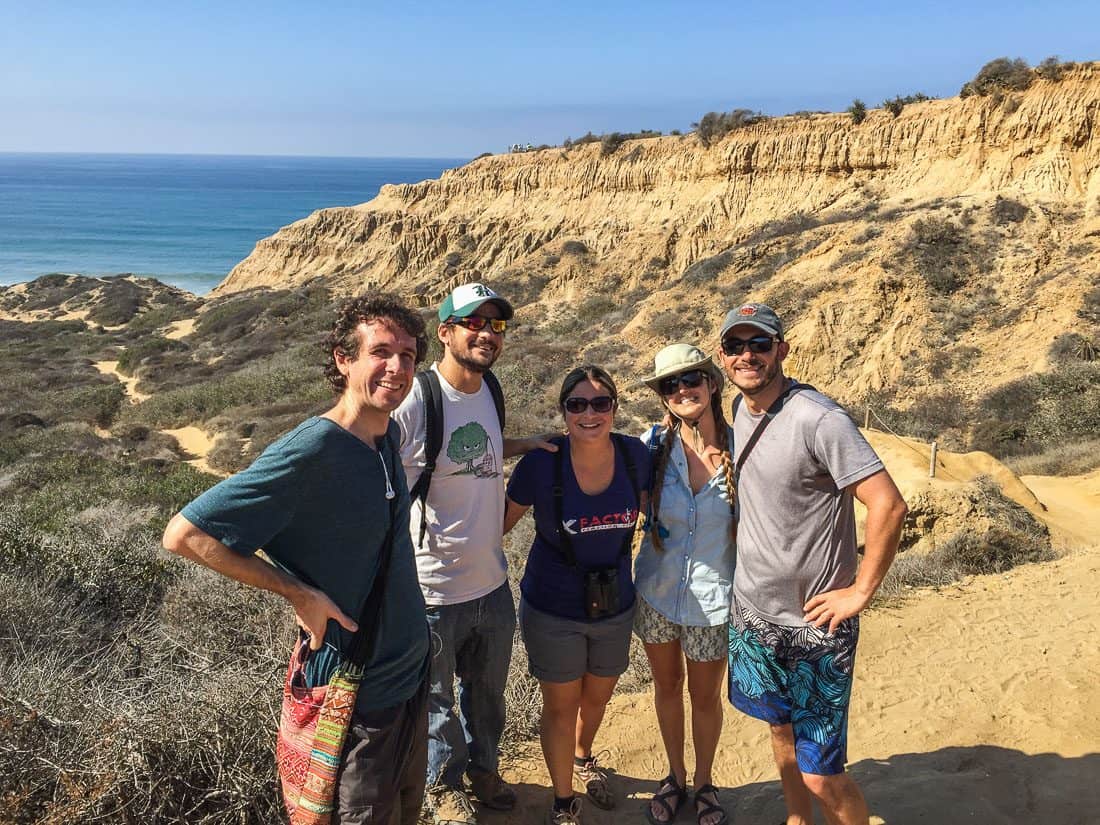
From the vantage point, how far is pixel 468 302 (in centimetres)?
272

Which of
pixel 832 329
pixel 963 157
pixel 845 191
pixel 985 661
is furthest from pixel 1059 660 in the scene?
pixel 845 191

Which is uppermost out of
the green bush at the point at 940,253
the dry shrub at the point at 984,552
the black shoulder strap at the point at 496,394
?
the green bush at the point at 940,253

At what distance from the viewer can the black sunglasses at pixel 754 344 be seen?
2.62 meters

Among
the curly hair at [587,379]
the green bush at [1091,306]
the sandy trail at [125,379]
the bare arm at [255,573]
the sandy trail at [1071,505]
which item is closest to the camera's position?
the bare arm at [255,573]

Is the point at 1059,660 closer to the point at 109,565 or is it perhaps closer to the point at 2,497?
the point at 109,565

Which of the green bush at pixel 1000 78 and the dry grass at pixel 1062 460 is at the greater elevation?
the green bush at pixel 1000 78

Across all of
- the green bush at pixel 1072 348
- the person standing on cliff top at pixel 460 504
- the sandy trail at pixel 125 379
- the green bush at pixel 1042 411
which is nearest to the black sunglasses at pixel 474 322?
the person standing on cliff top at pixel 460 504

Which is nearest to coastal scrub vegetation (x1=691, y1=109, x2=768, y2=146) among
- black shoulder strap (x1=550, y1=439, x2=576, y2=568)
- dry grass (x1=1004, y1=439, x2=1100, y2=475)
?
dry grass (x1=1004, y1=439, x2=1100, y2=475)

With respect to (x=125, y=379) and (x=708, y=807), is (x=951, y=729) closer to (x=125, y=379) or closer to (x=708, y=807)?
(x=708, y=807)

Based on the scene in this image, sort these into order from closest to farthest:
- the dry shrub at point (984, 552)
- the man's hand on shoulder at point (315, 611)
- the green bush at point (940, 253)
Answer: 1. the man's hand on shoulder at point (315, 611)
2. the dry shrub at point (984, 552)
3. the green bush at point (940, 253)

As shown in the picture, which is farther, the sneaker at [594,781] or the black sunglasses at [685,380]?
the sneaker at [594,781]

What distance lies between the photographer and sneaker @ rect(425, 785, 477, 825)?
2.95 m

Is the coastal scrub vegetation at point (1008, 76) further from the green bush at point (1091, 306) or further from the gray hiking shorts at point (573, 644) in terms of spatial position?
the gray hiking shorts at point (573, 644)

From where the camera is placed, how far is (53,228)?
3583 inches
